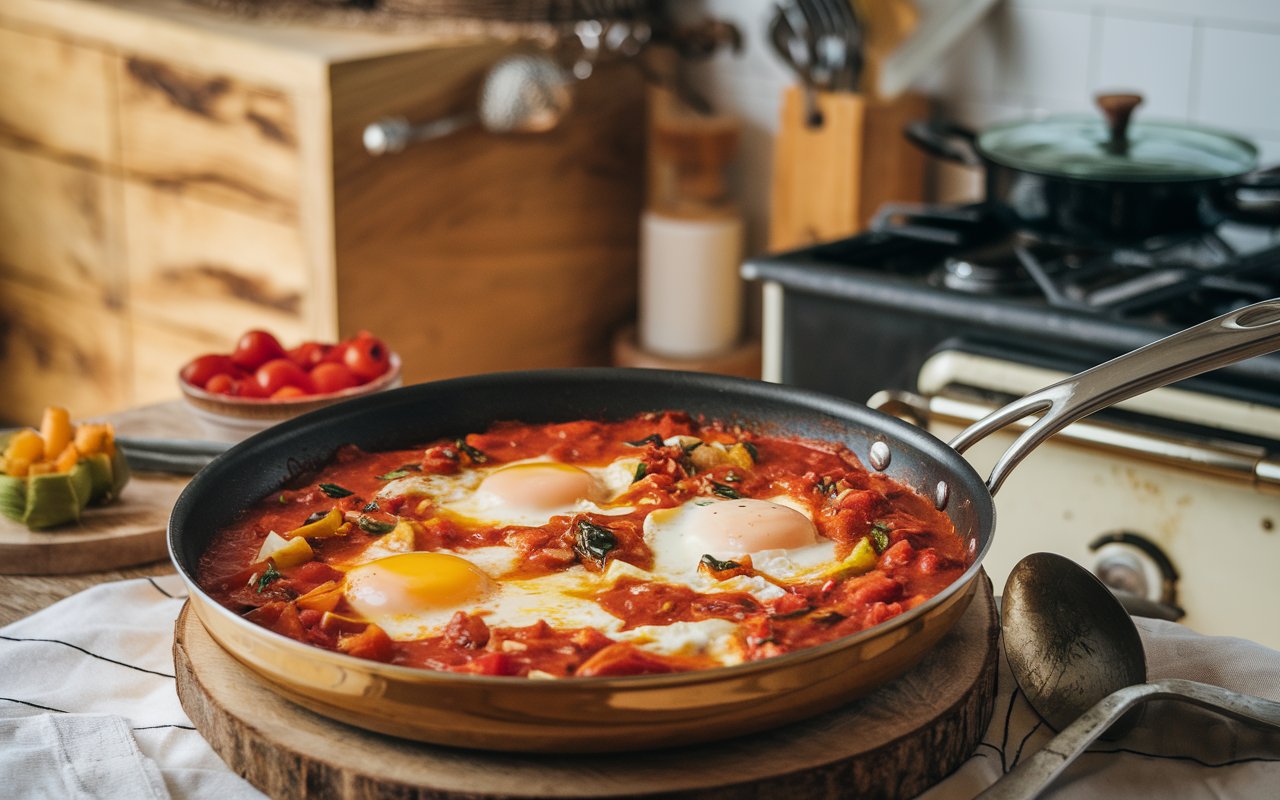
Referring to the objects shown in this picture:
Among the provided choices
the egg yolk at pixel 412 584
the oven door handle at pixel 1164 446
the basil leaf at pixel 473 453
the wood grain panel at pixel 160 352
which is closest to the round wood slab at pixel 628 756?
the egg yolk at pixel 412 584

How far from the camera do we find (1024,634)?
1372 millimetres

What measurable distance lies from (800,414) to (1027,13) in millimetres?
2174

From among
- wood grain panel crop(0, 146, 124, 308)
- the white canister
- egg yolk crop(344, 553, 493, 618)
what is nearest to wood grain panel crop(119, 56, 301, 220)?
wood grain panel crop(0, 146, 124, 308)

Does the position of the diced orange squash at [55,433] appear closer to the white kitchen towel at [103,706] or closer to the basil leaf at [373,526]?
the white kitchen towel at [103,706]

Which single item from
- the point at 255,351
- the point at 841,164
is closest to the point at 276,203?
the point at 841,164

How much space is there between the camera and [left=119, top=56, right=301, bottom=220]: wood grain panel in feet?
11.6

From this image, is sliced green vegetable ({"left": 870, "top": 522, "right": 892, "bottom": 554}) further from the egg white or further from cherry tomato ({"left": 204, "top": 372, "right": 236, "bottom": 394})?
cherry tomato ({"left": 204, "top": 372, "right": 236, "bottom": 394})

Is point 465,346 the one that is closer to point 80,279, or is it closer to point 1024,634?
point 80,279

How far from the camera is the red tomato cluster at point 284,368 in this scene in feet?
6.44

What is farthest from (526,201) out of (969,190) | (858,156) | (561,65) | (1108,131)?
(1108,131)

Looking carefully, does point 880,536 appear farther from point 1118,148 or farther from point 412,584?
point 1118,148

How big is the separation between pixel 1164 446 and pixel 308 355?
4.53 ft

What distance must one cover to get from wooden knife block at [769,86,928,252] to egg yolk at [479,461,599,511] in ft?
6.64

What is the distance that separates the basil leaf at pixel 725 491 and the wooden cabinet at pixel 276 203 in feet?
6.84
